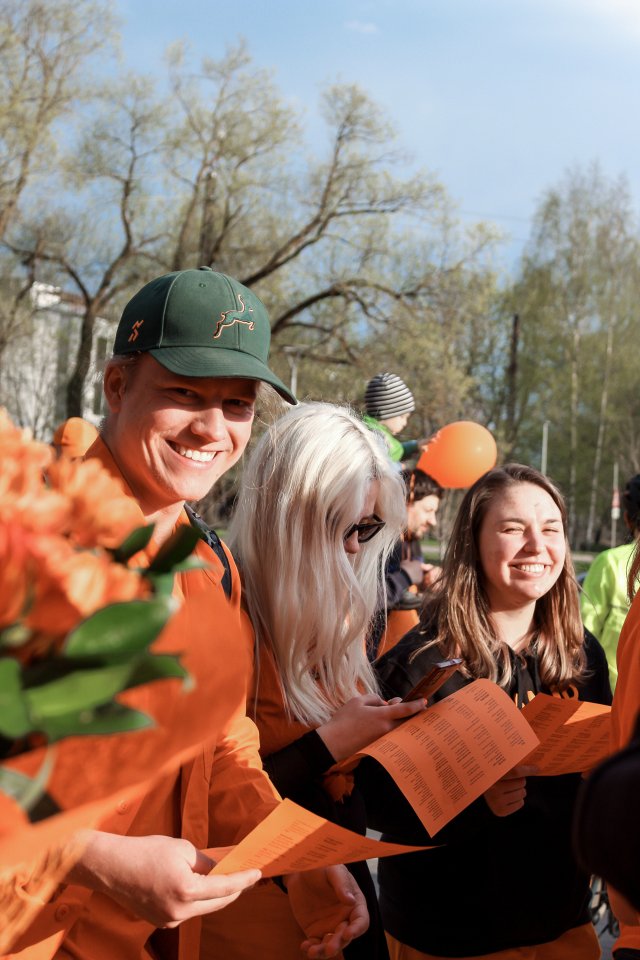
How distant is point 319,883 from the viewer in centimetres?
192

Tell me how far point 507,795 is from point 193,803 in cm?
82

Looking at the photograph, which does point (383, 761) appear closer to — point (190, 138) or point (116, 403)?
point (116, 403)

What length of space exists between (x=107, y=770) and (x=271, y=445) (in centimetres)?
166

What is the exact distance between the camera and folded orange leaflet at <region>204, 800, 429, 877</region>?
140cm

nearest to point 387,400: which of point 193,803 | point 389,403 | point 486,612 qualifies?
point 389,403

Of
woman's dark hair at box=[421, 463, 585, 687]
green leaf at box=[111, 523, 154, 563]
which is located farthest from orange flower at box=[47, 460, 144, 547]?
woman's dark hair at box=[421, 463, 585, 687]

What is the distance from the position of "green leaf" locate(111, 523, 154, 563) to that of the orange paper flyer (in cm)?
108

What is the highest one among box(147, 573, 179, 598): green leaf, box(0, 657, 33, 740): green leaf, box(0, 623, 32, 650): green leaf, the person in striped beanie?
the person in striped beanie

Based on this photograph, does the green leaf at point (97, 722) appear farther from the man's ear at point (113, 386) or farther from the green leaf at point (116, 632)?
the man's ear at point (113, 386)

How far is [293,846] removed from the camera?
4.78ft

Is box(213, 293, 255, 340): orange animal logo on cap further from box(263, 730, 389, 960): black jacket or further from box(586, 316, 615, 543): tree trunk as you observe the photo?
box(586, 316, 615, 543): tree trunk

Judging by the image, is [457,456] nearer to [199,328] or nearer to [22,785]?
[199,328]

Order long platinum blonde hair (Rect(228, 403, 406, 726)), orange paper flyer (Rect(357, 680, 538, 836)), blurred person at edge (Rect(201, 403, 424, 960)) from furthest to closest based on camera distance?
long platinum blonde hair (Rect(228, 403, 406, 726)), blurred person at edge (Rect(201, 403, 424, 960)), orange paper flyer (Rect(357, 680, 538, 836))

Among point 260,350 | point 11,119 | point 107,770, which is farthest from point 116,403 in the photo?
point 11,119
